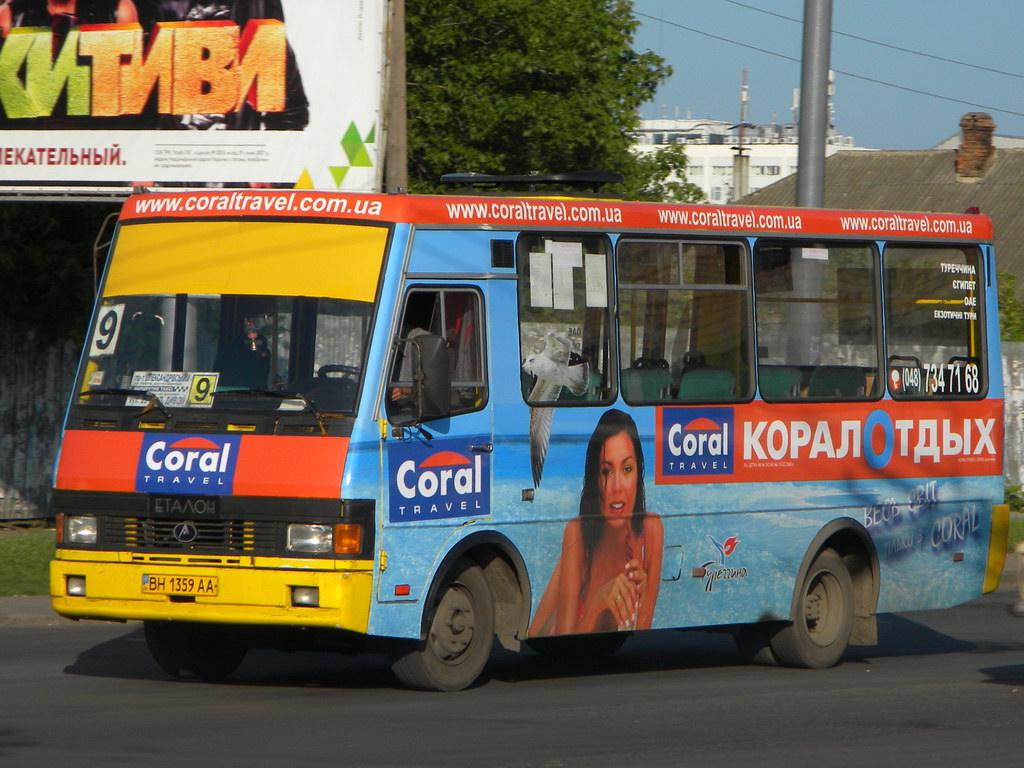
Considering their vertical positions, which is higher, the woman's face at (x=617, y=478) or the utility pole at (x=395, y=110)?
the utility pole at (x=395, y=110)

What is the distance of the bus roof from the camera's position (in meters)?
9.16

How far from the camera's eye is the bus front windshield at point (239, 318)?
890cm

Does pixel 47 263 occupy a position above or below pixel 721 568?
above

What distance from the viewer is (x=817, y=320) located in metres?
11.4

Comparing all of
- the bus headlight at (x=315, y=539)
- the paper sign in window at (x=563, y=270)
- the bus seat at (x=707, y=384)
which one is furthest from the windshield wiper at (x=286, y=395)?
the bus seat at (x=707, y=384)

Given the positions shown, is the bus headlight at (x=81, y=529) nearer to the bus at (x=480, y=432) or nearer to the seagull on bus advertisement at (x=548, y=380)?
the bus at (x=480, y=432)

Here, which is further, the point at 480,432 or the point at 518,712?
the point at 480,432

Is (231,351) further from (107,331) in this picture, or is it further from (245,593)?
(245,593)

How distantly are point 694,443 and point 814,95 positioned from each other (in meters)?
5.86

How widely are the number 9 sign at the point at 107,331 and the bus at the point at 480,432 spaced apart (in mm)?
16

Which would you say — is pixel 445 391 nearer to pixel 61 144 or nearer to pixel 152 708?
pixel 152 708

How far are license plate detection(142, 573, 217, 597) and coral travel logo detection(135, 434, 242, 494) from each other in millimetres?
428

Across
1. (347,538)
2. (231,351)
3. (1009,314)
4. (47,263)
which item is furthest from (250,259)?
(1009,314)

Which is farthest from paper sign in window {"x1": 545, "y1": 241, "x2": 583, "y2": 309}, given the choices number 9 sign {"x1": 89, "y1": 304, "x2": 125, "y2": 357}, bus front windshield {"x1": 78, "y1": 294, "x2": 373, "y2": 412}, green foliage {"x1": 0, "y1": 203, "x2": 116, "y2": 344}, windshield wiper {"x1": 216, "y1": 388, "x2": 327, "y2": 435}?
green foliage {"x1": 0, "y1": 203, "x2": 116, "y2": 344}
